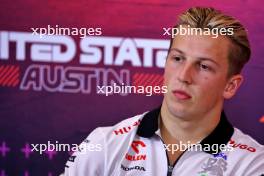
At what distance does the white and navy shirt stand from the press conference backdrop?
80 mm

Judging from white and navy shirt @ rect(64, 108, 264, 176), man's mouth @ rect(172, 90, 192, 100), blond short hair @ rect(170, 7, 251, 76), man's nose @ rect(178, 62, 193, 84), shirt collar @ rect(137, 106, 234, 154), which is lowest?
white and navy shirt @ rect(64, 108, 264, 176)

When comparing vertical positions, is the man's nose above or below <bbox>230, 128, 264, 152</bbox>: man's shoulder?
above

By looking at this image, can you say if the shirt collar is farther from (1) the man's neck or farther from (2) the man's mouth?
(2) the man's mouth

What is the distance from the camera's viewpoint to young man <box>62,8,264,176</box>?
1841 millimetres

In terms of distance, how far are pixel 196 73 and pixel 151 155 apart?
14.0 inches

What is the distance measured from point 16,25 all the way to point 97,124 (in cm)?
51

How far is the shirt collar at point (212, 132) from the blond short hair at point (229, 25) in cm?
20

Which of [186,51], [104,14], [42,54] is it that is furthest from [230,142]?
[42,54]

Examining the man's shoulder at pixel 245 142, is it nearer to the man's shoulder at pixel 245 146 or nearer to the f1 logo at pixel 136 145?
the man's shoulder at pixel 245 146

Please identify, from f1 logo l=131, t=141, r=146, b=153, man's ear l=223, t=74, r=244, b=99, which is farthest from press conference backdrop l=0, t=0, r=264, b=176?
f1 logo l=131, t=141, r=146, b=153

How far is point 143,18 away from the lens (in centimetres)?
198

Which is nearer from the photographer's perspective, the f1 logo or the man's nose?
the man's nose

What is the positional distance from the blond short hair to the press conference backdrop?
0.14ft

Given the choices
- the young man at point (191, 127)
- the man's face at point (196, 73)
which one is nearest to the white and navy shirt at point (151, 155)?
the young man at point (191, 127)
